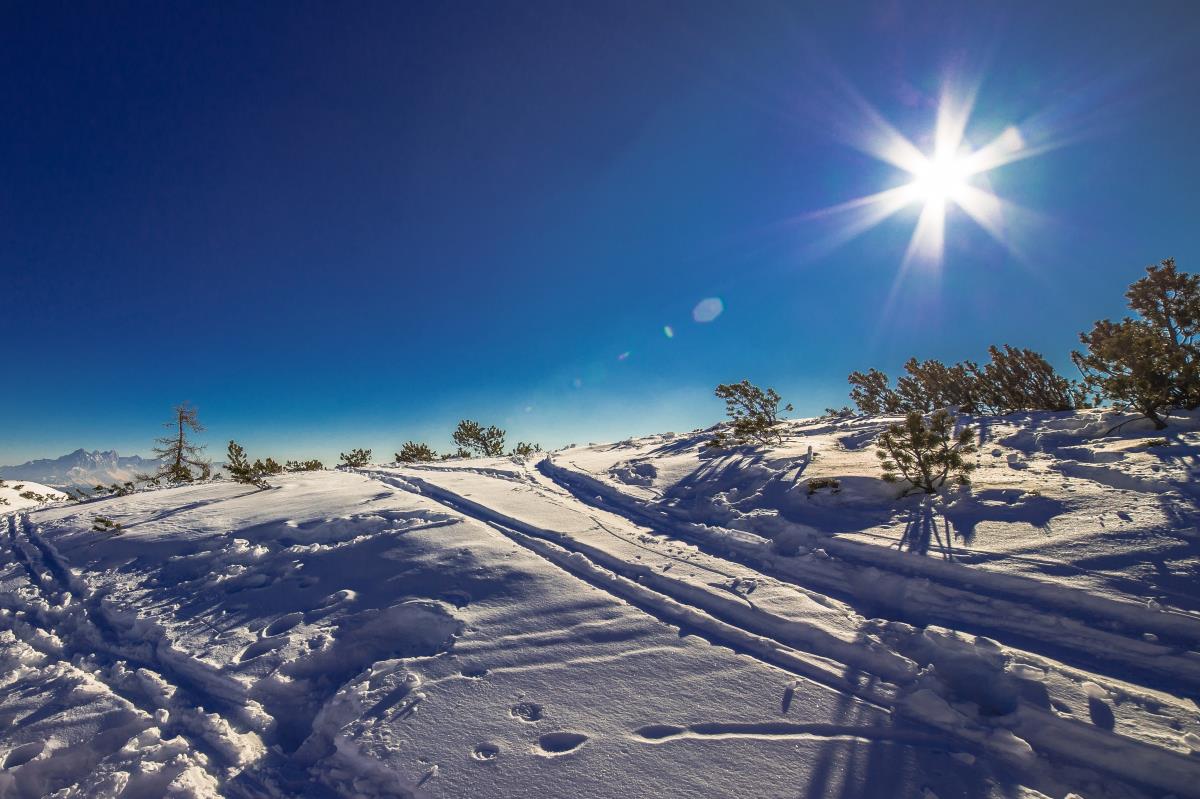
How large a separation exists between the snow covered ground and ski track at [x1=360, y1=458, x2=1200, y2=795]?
2 cm

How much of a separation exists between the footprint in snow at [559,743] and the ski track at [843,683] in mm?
408

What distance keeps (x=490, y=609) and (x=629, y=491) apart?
5103mm

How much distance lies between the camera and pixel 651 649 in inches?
154

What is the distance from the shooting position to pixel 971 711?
315cm

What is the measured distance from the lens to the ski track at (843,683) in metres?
2.70

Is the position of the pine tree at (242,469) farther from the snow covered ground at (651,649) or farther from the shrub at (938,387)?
the shrub at (938,387)

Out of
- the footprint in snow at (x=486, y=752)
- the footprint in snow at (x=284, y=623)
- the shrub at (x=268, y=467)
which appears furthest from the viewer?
the shrub at (x=268, y=467)

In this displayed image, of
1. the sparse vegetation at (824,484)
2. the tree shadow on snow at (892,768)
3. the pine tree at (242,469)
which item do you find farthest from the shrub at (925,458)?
the pine tree at (242,469)

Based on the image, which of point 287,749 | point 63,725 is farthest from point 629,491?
point 63,725

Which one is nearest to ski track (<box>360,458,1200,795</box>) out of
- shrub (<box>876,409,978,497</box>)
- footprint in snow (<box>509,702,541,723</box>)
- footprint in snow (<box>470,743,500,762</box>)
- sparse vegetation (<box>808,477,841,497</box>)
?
footprint in snow (<box>509,702,541,723</box>)

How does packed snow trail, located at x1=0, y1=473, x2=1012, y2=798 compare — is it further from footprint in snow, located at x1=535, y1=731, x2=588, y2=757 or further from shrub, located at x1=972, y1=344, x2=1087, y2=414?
shrub, located at x1=972, y1=344, x2=1087, y2=414

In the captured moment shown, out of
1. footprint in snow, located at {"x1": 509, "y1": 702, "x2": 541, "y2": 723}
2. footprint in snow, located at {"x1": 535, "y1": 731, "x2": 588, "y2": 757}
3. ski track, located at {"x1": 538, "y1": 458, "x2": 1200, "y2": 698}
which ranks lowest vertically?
footprint in snow, located at {"x1": 535, "y1": 731, "x2": 588, "y2": 757}

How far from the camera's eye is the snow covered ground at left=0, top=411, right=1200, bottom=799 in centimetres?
279

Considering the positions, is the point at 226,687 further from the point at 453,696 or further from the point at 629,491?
the point at 629,491
